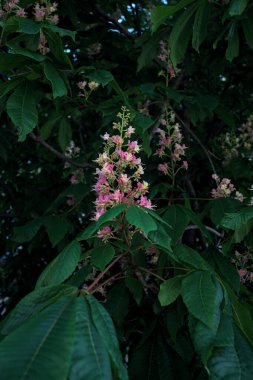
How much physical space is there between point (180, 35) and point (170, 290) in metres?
1.15

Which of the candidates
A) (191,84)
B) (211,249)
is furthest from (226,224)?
(191,84)

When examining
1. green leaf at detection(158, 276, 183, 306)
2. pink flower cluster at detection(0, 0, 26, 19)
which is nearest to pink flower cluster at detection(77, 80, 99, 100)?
pink flower cluster at detection(0, 0, 26, 19)

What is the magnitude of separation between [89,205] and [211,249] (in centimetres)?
74

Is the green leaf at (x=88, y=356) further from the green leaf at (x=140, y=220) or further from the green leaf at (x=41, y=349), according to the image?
the green leaf at (x=140, y=220)

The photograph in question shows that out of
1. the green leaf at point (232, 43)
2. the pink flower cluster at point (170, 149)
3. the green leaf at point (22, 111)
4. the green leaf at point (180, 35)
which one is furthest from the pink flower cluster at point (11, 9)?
the green leaf at point (232, 43)

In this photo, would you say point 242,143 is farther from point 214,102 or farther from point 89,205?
point 89,205

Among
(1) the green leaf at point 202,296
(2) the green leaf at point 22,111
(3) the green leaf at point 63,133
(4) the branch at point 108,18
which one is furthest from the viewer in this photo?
(4) the branch at point 108,18

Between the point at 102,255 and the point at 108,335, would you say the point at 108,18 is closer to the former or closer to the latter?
the point at 102,255

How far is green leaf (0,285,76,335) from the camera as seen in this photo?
0.93m

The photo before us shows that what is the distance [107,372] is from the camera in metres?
0.75

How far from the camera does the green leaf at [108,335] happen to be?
81cm

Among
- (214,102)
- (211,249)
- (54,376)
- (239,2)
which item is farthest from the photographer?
(214,102)

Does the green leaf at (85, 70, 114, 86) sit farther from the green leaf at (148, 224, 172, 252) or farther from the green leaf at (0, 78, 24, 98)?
the green leaf at (148, 224, 172, 252)

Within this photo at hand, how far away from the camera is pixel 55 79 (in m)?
1.43
